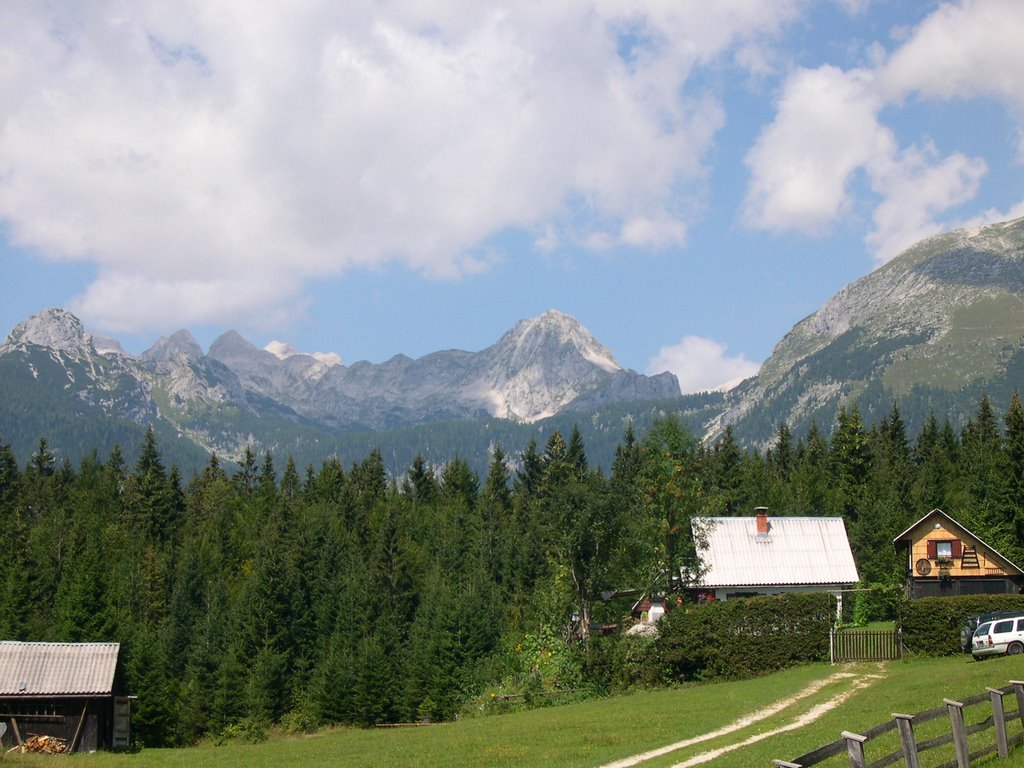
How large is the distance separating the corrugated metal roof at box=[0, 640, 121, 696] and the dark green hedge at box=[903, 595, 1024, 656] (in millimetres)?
38461

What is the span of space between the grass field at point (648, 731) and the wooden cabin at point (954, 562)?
95.7 feet

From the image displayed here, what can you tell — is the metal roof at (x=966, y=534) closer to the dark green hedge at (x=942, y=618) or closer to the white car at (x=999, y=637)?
the dark green hedge at (x=942, y=618)

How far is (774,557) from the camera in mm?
73250

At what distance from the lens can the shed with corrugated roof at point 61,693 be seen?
48.6 meters

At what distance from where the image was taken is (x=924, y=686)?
120 feet

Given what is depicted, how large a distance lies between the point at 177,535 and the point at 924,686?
103 meters

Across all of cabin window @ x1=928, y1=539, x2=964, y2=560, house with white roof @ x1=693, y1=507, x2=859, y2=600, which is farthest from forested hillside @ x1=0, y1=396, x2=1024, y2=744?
house with white roof @ x1=693, y1=507, x2=859, y2=600

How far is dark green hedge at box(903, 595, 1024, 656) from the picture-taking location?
4791cm

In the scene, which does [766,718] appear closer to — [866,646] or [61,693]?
[866,646]

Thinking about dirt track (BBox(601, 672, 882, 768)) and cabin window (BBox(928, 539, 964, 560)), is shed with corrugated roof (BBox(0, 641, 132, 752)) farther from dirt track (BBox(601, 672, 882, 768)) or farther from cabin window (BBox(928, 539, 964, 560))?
cabin window (BBox(928, 539, 964, 560))

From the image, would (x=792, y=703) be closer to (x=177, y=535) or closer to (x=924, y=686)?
(x=924, y=686)

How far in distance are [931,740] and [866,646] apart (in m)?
34.1

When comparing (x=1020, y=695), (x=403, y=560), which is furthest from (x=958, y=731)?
(x=403, y=560)

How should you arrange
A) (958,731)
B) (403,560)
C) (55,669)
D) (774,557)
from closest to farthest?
1. (958,731)
2. (55,669)
3. (774,557)
4. (403,560)
